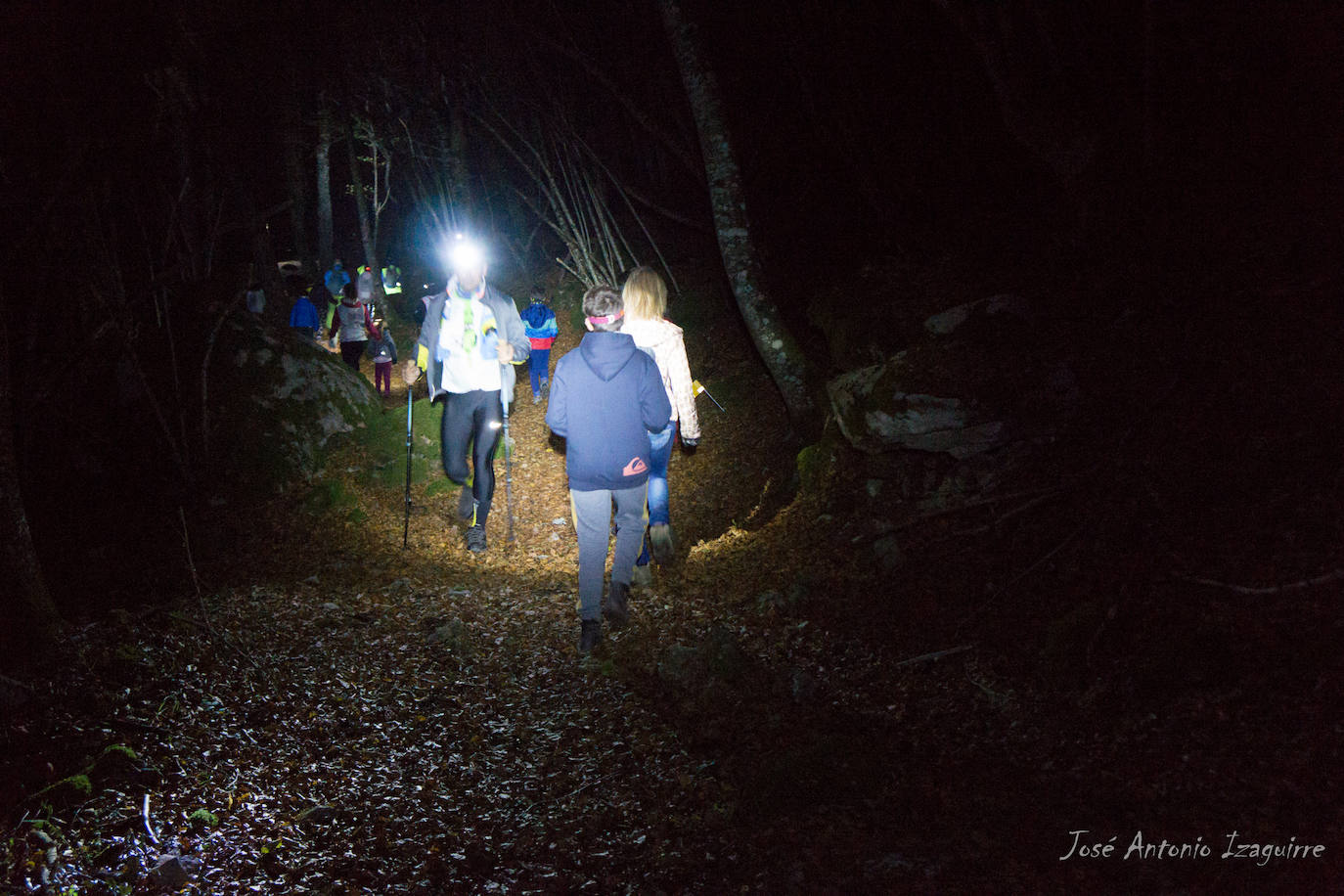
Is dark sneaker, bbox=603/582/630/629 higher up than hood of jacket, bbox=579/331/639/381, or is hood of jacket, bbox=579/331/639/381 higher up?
hood of jacket, bbox=579/331/639/381

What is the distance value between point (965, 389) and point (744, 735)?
10.6 ft

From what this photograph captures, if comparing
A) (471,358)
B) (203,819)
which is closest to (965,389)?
(471,358)

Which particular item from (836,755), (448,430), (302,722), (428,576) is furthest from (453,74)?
(836,755)

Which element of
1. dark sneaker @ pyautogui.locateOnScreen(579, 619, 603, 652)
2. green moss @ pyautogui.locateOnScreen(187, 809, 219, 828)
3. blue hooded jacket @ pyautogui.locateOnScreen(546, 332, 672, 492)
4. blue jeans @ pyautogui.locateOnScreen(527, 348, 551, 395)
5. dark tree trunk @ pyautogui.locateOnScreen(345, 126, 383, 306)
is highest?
dark tree trunk @ pyautogui.locateOnScreen(345, 126, 383, 306)

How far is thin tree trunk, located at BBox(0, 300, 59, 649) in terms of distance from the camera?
415 centimetres

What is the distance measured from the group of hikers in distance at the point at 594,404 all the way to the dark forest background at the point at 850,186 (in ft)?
7.37

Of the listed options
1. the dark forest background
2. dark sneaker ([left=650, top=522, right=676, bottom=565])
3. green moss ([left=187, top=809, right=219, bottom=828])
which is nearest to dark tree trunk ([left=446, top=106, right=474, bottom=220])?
the dark forest background

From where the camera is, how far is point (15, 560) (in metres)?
4.28

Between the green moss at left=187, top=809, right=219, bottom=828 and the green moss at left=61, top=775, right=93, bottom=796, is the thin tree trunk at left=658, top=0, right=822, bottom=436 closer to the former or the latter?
the green moss at left=187, top=809, right=219, bottom=828

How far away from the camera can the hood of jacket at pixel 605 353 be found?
5016mm

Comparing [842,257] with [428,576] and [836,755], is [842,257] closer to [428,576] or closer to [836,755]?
[428,576]

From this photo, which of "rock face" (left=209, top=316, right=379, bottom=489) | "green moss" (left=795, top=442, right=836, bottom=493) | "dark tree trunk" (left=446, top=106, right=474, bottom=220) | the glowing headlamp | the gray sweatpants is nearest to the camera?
the gray sweatpants

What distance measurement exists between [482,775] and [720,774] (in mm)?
1311

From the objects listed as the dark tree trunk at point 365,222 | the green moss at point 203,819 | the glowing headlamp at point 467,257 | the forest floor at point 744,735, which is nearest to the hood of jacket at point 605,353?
the forest floor at point 744,735
